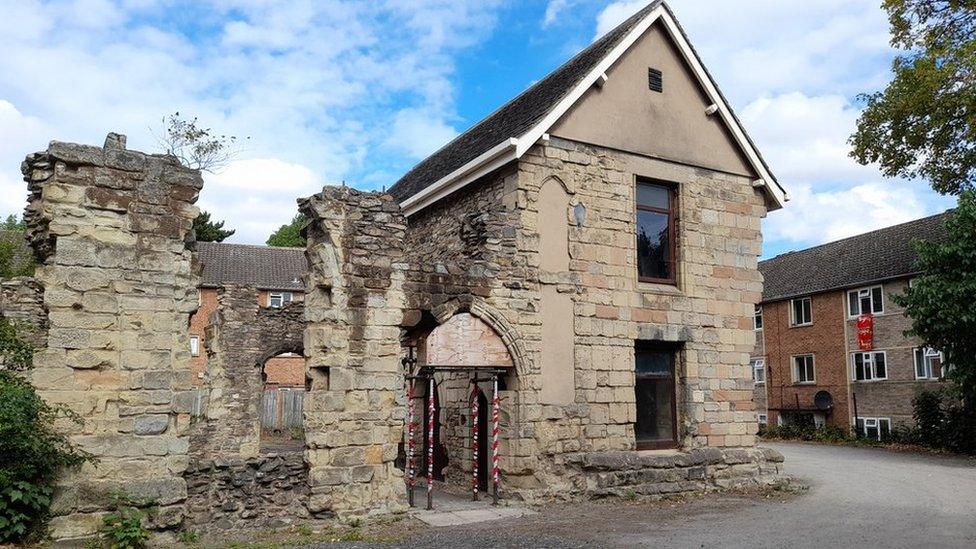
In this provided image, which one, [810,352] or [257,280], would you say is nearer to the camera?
[810,352]

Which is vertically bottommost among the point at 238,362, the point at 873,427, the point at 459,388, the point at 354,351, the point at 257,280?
Result: the point at 873,427

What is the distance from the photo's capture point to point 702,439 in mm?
15320

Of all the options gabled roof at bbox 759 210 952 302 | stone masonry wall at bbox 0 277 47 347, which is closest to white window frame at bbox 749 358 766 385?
gabled roof at bbox 759 210 952 302

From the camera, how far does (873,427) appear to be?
99.2ft

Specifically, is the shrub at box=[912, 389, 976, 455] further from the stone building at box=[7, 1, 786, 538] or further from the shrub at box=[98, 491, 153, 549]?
the shrub at box=[98, 491, 153, 549]

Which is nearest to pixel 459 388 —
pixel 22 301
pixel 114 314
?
pixel 114 314

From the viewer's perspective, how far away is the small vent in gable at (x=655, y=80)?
15703 millimetres

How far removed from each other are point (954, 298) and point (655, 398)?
460 inches

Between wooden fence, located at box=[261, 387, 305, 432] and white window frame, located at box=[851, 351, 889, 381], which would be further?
wooden fence, located at box=[261, 387, 305, 432]

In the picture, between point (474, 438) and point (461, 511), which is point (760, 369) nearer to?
point (474, 438)

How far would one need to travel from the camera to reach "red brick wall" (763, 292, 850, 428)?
31.6m

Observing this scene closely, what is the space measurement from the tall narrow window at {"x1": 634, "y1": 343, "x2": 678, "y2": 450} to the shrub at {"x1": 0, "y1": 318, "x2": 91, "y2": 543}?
9708 millimetres

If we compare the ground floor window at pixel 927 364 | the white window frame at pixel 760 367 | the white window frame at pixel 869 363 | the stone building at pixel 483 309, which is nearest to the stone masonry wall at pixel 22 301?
the stone building at pixel 483 309

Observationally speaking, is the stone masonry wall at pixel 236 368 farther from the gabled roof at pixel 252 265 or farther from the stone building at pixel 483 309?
the gabled roof at pixel 252 265
